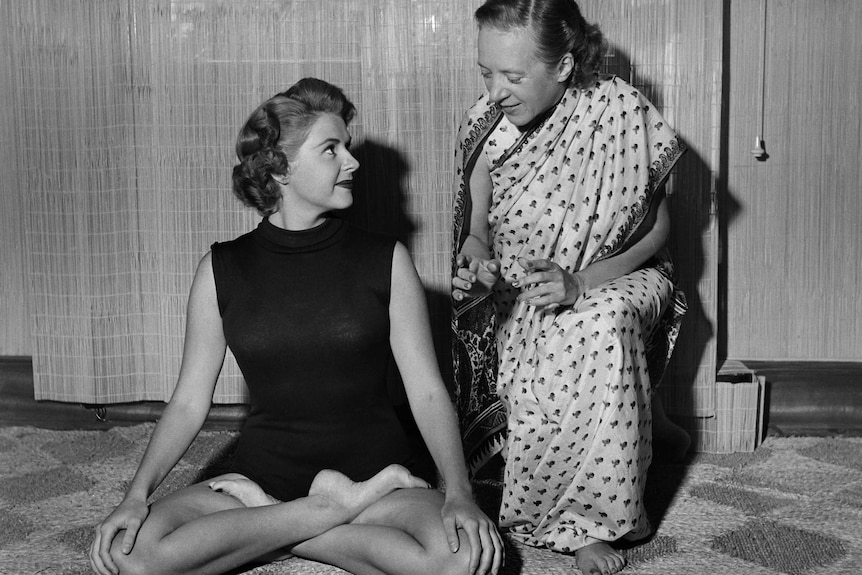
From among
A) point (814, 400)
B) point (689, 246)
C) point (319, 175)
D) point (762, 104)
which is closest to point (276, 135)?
point (319, 175)

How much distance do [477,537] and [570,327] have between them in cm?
55

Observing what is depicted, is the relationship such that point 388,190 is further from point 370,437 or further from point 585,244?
point 370,437

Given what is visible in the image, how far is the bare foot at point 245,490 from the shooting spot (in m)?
2.02

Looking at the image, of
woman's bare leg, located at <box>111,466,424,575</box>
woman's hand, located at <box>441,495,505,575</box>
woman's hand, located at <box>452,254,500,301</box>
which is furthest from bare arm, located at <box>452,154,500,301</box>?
woman's hand, located at <box>441,495,505,575</box>

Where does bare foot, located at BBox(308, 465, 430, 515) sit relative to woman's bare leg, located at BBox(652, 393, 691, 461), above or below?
above

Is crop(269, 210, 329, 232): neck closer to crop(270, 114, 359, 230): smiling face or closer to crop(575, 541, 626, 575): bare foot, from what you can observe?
crop(270, 114, 359, 230): smiling face

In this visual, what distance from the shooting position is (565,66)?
7.53 feet

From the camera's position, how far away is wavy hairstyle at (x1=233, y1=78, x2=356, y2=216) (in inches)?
84.7

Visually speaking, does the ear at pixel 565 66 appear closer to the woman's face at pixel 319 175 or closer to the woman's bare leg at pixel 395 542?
the woman's face at pixel 319 175

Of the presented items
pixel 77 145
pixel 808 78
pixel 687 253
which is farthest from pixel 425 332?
pixel 808 78

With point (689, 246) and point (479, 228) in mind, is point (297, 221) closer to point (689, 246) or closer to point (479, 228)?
point (479, 228)

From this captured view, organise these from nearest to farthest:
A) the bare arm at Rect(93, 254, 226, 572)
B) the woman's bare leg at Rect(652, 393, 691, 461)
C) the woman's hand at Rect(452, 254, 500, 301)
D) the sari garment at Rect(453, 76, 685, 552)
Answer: the bare arm at Rect(93, 254, 226, 572) < the sari garment at Rect(453, 76, 685, 552) < the woman's hand at Rect(452, 254, 500, 301) < the woman's bare leg at Rect(652, 393, 691, 461)

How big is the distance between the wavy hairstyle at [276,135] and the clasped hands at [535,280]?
0.43m

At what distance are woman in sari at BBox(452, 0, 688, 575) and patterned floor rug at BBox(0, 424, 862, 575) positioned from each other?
0.13 m
